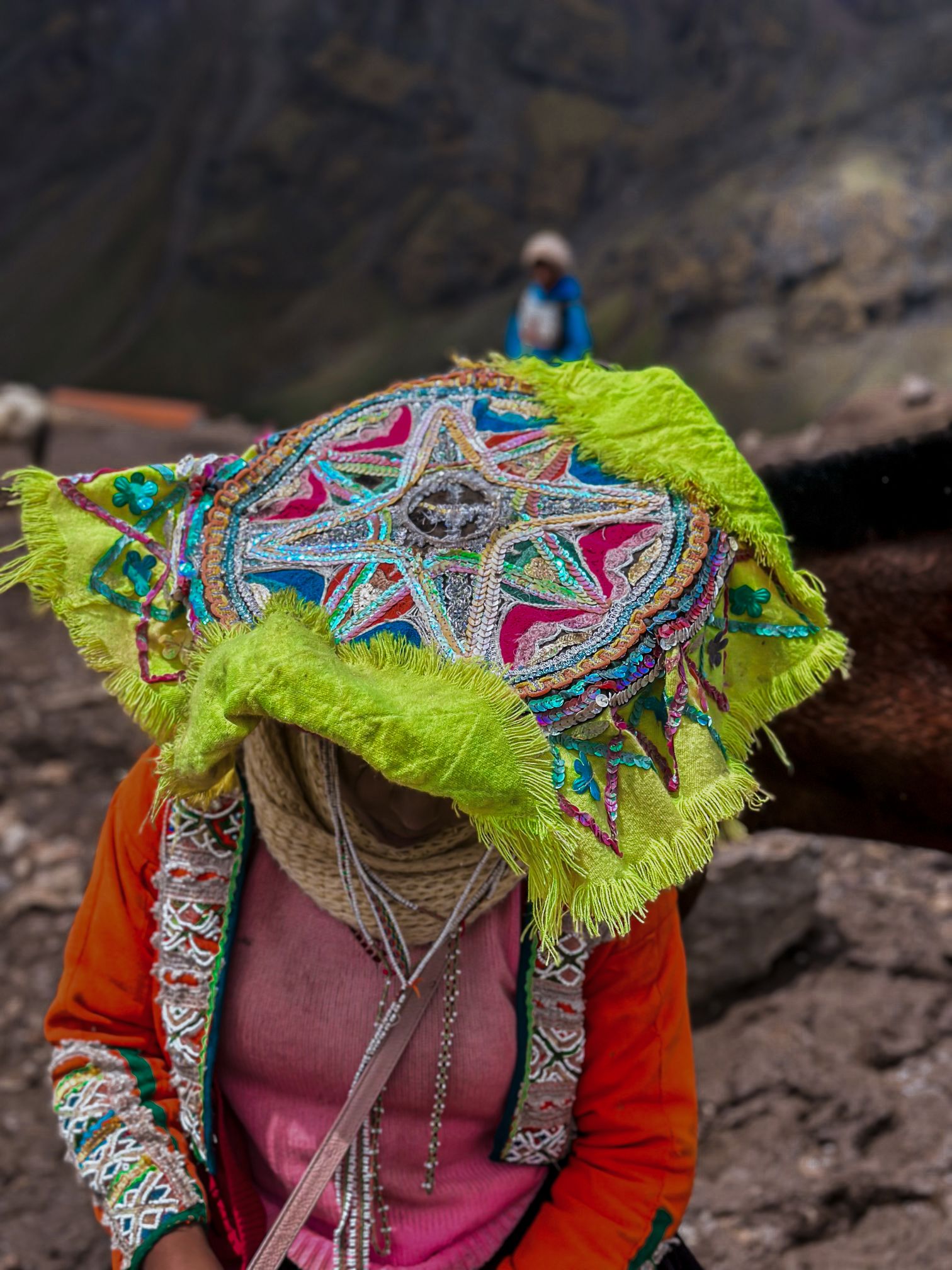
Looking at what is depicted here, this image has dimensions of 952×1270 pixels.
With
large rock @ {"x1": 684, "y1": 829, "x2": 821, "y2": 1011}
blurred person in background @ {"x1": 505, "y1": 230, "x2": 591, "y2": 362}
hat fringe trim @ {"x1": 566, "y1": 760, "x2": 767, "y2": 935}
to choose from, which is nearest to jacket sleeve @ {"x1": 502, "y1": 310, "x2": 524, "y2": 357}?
blurred person in background @ {"x1": 505, "y1": 230, "x2": 591, "y2": 362}

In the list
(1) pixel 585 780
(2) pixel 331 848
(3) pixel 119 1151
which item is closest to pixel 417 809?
(2) pixel 331 848

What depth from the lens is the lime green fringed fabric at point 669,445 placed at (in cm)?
128

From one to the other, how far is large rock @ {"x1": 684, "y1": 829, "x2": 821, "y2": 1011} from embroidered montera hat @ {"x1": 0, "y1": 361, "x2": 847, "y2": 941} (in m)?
1.63

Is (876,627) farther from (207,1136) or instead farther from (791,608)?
(207,1136)

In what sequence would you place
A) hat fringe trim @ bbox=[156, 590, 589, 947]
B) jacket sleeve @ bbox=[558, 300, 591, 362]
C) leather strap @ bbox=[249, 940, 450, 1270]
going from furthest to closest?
jacket sleeve @ bbox=[558, 300, 591, 362], leather strap @ bbox=[249, 940, 450, 1270], hat fringe trim @ bbox=[156, 590, 589, 947]

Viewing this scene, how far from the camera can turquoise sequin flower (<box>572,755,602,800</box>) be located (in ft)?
3.57

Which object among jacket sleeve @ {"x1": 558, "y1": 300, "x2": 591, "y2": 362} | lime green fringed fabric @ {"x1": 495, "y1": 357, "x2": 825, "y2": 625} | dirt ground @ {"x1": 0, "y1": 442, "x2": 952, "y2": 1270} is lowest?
dirt ground @ {"x1": 0, "y1": 442, "x2": 952, "y2": 1270}

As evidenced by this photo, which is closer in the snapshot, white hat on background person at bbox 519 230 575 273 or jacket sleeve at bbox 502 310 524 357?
white hat on background person at bbox 519 230 575 273

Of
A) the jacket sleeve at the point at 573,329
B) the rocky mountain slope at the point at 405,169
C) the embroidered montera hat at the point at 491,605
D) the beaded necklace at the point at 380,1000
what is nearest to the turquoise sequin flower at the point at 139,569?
the embroidered montera hat at the point at 491,605

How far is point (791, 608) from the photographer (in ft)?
4.32

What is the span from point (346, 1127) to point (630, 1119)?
0.35m

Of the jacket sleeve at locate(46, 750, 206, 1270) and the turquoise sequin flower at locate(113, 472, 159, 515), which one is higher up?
the turquoise sequin flower at locate(113, 472, 159, 515)

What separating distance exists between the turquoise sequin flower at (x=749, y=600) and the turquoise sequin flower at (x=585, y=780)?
0.31 metres

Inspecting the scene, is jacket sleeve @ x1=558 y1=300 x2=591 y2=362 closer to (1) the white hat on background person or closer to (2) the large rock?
(1) the white hat on background person
